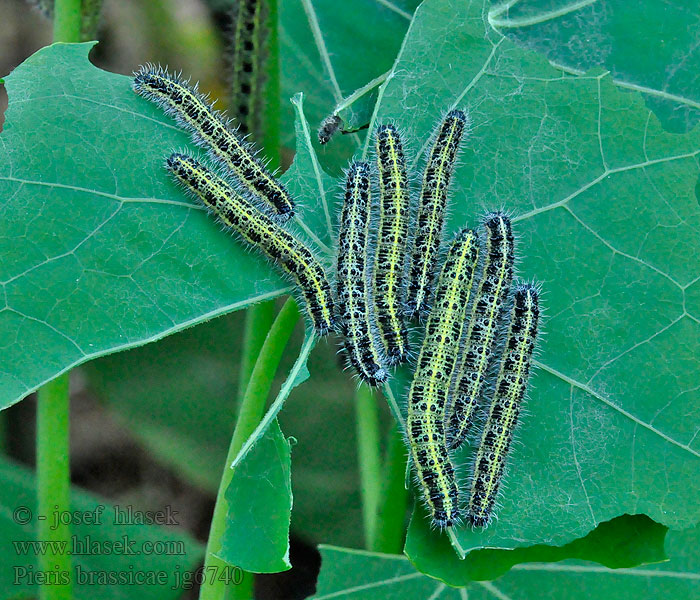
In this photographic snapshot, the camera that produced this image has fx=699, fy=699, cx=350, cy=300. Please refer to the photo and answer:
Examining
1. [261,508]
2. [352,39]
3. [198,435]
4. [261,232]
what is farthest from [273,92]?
[198,435]

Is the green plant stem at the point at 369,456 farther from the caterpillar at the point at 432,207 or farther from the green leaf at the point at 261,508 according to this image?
the green leaf at the point at 261,508

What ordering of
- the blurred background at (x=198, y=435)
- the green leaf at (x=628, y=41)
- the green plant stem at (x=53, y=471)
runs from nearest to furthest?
the green plant stem at (x=53, y=471), the green leaf at (x=628, y=41), the blurred background at (x=198, y=435)

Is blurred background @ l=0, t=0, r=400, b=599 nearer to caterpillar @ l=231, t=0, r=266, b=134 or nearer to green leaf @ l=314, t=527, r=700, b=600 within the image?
caterpillar @ l=231, t=0, r=266, b=134

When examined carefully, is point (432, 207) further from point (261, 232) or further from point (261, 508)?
point (261, 508)

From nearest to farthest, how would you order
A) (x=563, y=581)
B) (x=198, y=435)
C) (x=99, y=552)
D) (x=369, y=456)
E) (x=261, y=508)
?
(x=261, y=508), (x=563, y=581), (x=369, y=456), (x=99, y=552), (x=198, y=435)

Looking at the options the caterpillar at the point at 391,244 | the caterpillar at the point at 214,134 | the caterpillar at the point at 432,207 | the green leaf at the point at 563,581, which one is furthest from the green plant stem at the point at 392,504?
the caterpillar at the point at 214,134

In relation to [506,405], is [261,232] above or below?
above

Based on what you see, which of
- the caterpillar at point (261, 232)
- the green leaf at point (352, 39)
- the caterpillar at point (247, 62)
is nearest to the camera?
the caterpillar at point (261, 232)
